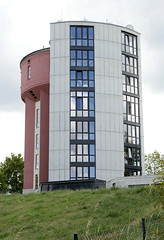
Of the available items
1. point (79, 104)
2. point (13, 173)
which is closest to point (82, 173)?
point (79, 104)

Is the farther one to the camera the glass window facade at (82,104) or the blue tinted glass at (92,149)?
the blue tinted glass at (92,149)

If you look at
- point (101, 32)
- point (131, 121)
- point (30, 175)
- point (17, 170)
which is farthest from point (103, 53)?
point (17, 170)

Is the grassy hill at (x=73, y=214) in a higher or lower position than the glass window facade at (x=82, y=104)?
lower

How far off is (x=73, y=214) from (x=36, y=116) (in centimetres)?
3913

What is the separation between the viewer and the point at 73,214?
19.0 meters

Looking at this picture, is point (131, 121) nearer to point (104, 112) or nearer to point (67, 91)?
point (104, 112)

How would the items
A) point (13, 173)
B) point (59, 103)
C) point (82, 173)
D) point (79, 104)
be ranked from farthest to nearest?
point (13, 173) < point (59, 103) < point (79, 104) < point (82, 173)

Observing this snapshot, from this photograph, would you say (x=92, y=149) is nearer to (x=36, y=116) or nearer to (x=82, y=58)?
(x=82, y=58)

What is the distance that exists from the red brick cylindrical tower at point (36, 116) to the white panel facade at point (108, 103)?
24.9ft

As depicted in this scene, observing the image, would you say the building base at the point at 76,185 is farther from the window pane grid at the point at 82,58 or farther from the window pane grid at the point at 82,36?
the window pane grid at the point at 82,36

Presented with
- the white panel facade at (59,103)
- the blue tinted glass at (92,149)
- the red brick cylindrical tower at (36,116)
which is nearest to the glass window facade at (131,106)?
the blue tinted glass at (92,149)

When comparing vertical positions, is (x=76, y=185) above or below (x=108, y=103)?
below

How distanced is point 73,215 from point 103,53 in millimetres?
35742

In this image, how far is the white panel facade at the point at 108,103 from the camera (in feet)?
161
